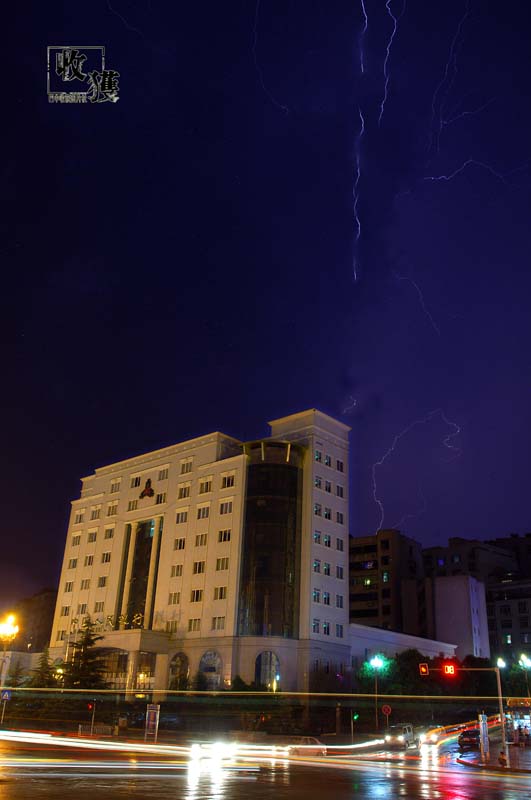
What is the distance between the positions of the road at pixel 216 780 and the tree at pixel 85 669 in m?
37.3

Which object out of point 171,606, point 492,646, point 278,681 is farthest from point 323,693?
point 492,646

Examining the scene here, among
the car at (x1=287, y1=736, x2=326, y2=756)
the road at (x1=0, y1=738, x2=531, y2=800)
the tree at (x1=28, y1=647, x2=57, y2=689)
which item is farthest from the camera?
the tree at (x1=28, y1=647, x2=57, y2=689)

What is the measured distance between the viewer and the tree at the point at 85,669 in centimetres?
6794

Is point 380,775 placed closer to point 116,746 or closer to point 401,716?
point 116,746

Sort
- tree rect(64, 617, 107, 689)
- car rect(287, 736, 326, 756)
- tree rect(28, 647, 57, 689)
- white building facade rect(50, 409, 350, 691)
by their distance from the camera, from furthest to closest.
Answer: tree rect(28, 647, 57, 689) → tree rect(64, 617, 107, 689) → white building facade rect(50, 409, 350, 691) → car rect(287, 736, 326, 756)

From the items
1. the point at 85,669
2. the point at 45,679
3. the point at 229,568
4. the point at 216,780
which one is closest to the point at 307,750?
the point at 216,780

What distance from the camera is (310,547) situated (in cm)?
7056

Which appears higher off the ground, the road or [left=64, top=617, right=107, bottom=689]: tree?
[left=64, top=617, right=107, bottom=689]: tree

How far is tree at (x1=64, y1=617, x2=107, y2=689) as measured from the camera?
67.9 m

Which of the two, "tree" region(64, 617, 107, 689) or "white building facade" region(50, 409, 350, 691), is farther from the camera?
"tree" region(64, 617, 107, 689)

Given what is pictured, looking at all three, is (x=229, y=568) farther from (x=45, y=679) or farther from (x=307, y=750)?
(x=307, y=750)

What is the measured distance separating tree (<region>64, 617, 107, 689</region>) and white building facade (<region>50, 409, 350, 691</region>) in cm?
233

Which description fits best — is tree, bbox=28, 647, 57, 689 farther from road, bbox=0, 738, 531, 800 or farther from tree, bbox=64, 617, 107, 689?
road, bbox=0, 738, 531, 800

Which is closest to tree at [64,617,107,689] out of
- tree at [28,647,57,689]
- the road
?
tree at [28,647,57,689]
